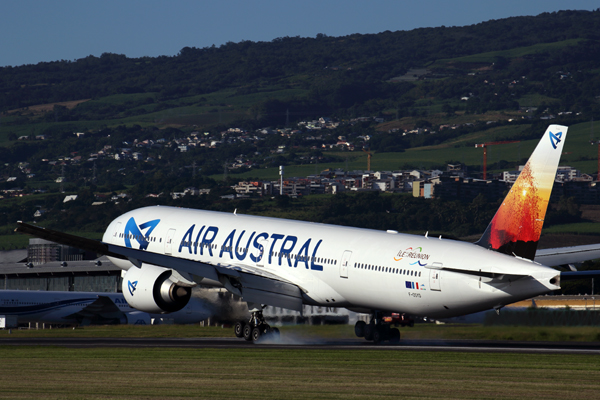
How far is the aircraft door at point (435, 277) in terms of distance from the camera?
106 ft

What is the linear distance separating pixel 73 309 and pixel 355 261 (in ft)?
139

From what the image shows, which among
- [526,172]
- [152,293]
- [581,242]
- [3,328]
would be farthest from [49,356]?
[581,242]

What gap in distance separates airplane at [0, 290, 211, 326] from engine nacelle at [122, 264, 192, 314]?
95.4 ft

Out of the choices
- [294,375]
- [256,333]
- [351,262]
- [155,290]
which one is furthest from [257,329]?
[294,375]

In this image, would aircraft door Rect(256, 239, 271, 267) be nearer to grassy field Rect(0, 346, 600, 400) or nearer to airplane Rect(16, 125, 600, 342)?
airplane Rect(16, 125, 600, 342)

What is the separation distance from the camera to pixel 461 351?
1204 inches

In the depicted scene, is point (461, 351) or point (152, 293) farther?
point (152, 293)

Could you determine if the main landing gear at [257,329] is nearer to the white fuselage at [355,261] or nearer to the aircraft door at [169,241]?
the white fuselage at [355,261]

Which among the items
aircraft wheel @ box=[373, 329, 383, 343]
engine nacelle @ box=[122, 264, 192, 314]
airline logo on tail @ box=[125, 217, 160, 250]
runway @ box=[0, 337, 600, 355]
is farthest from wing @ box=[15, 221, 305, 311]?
airline logo on tail @ box=[125, 217, 160, 250]

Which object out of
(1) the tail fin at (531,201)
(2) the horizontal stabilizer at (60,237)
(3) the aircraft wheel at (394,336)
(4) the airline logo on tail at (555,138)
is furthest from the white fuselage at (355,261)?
(2) the horizontal stabilizer at (60,237)

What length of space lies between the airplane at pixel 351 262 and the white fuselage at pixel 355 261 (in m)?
0.04

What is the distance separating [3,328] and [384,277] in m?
40.5

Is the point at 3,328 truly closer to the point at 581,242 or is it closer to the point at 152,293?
the point at 152,293

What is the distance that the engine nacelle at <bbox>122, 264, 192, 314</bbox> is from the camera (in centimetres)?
3734
